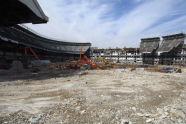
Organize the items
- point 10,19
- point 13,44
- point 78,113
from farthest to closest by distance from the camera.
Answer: point 13,44 < point 10,19 < point 78,113

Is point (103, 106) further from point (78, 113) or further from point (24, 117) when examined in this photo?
point (24, 117)

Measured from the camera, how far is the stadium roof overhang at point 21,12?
918cm

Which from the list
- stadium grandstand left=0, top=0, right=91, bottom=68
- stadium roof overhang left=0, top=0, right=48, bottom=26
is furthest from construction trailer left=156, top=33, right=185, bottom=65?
stadium roof overhang left=0, top=0, right=48, bottom=26

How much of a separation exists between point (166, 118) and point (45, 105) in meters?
5.03

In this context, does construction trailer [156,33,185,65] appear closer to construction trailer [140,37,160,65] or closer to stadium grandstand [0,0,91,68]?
construction trailer [140,37,160,65]

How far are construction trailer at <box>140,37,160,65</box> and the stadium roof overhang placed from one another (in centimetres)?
4560

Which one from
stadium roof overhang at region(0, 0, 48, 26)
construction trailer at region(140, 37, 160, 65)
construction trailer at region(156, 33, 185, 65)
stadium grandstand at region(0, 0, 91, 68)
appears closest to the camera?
stadium roof overhang at region(0, 0, 48, 26)

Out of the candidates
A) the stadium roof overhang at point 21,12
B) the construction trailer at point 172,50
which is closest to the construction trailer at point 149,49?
the construction trailer at point 172,50

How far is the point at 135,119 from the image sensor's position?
447cm

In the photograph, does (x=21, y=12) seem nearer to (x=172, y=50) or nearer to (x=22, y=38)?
(x=22, y=38)

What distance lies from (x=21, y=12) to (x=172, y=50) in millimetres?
49379

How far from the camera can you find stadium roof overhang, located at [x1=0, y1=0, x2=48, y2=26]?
30.1 ft

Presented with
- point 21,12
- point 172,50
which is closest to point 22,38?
point 21,12

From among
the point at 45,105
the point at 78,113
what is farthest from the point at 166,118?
the point at 45,105
